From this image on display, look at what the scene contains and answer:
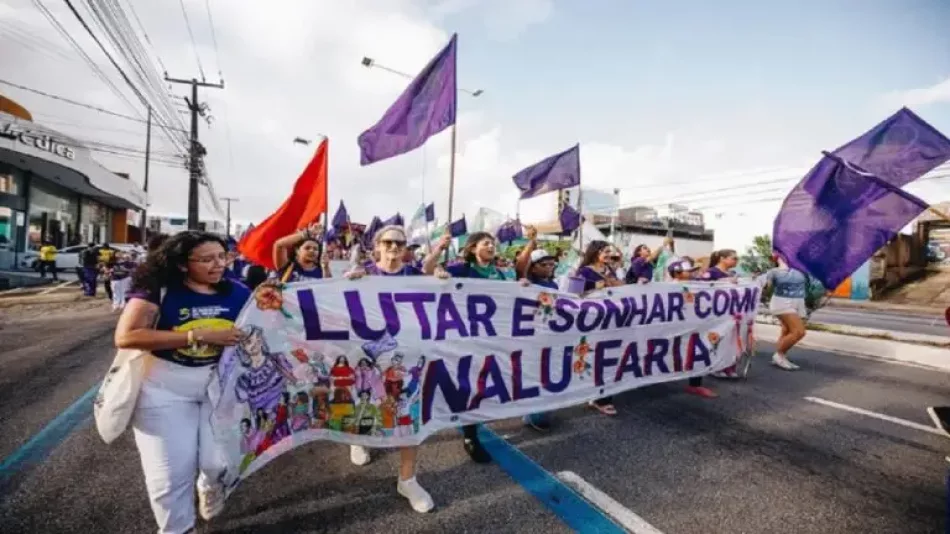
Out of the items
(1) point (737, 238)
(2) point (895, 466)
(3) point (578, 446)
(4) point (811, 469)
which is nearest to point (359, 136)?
(3) point (578, 446)

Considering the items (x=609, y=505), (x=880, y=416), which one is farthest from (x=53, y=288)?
(x=880, y=416)

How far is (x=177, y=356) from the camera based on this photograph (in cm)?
229

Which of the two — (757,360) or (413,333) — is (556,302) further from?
(757,360)

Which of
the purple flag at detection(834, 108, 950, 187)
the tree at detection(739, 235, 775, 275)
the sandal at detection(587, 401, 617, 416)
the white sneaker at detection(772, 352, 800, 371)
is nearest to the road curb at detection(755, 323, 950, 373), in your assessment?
the white sneaker at detection(772, 352, 800, 371)

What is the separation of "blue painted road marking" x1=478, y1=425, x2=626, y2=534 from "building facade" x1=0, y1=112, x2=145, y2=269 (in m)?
23.7

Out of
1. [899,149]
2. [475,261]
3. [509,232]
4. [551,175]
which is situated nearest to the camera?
[475,261]

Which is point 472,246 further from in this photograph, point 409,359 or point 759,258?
point 759,258

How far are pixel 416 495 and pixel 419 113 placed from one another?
12.9 ft

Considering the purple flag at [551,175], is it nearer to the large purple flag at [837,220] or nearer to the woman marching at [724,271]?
the woman marching at [724,271]

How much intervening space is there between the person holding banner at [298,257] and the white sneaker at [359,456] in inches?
67.7

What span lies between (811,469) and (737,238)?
4360cm

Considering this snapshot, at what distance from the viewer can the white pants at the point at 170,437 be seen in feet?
7.18

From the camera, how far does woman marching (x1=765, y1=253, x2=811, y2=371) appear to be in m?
6.61

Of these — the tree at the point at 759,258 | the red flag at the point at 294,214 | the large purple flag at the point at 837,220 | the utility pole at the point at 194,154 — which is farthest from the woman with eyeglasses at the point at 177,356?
the tree at the point at 759,258
